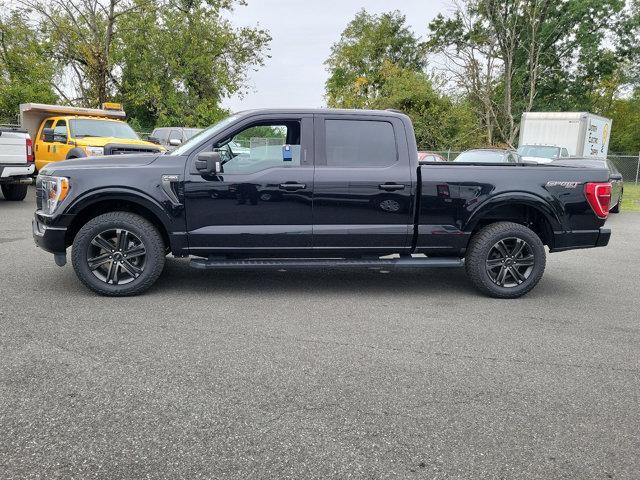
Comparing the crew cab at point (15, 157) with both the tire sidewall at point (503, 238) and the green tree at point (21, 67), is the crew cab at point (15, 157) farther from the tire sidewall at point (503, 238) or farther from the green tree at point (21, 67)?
the green tree at point (21, 67)

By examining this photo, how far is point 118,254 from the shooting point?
17.3ft

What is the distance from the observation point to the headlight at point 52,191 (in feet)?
17.1

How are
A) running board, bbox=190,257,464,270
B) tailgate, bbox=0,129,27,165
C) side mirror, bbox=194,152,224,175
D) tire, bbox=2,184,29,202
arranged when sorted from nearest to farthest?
side mirror, bbox=194,152,224,175 → running board, bbox=190,257,464,270 → tailgate, bbox=0,129,27,165 → tire, bbox=2,184,29,202

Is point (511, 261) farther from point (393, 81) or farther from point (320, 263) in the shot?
point (393, 81)

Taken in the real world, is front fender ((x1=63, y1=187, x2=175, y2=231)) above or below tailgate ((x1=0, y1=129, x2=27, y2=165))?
below

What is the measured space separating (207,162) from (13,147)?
782 cm

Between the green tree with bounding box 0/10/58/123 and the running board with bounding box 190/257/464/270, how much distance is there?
25.9m

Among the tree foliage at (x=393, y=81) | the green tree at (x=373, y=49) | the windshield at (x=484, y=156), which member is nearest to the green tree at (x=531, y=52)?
the tree foliage at (x=393, y=81)

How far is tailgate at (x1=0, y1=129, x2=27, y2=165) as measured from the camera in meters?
10.8

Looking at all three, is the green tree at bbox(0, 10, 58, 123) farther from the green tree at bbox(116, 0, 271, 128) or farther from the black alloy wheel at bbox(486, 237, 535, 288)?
the black alloy wheel at bbox(486, 237, 535, 288)

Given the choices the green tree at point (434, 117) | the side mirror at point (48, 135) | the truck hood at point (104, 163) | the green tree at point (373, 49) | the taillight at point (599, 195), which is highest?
the green tree at point (373, 49)

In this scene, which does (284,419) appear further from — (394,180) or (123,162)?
(123,162)

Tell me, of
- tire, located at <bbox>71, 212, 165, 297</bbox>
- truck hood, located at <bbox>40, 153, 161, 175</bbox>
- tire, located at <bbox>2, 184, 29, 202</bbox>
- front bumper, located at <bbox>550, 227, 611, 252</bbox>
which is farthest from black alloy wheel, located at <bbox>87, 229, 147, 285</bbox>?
tire, located at <bbox>2, 184, 29, 202</bbox>

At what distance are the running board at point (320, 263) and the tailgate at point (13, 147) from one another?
7.56 metres
